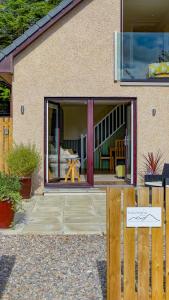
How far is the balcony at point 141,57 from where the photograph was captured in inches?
516

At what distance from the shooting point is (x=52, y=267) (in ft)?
18.8

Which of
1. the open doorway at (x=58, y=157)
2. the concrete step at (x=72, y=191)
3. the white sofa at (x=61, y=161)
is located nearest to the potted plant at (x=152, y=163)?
the concrete step at (x=72, y=191)

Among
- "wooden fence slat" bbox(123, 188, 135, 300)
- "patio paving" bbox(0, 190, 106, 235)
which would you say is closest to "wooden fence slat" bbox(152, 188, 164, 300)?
"wooden fence slat" bbox(123, 188, 135, 300)

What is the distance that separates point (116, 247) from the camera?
14.0ft

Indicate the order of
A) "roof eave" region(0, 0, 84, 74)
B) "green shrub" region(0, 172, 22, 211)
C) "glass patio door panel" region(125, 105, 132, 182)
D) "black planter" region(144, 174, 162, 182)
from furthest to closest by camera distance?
"glass patio door panel" region(125, 105, 132, 182) < "roof eave" region(0, 0, 84, 74) < "black planter" region(144, 174, 162, 182) < "green shrub" region(0, 172, 22, 211)

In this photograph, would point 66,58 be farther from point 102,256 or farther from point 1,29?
point 1,29

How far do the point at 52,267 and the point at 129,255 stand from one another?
5.83ft

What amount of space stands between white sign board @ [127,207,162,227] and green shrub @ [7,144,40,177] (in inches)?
310

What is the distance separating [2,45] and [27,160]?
15363 millimetres

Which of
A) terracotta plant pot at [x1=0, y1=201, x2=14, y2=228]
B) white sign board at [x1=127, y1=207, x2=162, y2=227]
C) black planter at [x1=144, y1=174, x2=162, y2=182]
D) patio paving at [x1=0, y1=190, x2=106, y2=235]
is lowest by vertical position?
patio paving at [x1=0, y1=190, x2=106, y2=235]

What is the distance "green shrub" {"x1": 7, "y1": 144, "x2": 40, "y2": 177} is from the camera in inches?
464

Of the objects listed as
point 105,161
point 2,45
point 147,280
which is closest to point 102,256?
point 147,280

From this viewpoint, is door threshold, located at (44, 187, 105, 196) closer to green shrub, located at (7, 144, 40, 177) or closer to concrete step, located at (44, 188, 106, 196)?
concrete step, located at (44, 188, 106, 196)

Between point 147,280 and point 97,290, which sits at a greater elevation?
point 147,280
